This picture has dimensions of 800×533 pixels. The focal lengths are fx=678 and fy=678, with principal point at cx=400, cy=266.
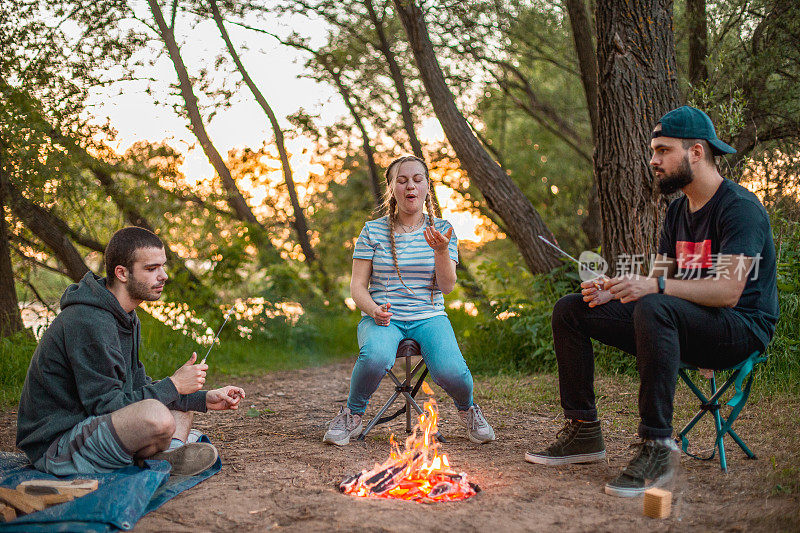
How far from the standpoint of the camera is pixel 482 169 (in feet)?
21.8

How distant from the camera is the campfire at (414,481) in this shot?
2.69m

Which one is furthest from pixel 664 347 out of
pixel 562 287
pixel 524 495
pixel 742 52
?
pixel 742 52

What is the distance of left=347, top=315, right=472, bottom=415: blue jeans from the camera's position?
3504 millimetres

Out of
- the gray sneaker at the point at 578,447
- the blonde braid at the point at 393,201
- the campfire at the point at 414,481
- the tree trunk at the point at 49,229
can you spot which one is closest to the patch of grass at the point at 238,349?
the tree trunk at the point at 49,229

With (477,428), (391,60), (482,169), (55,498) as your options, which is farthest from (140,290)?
(391,60)

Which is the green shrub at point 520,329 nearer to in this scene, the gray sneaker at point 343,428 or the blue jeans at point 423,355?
the blue jeans at point 423,355

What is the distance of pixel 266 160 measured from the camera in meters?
9.40

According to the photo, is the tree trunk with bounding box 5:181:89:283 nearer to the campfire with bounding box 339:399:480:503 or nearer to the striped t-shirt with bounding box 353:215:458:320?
the striped t-shirt with bounding box 353:215:458:320

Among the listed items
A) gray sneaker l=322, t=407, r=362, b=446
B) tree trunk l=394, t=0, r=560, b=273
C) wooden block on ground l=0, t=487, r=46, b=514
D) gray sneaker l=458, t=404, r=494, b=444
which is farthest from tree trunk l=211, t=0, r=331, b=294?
wooden block on ground l=0, t=487, r=46, b=514

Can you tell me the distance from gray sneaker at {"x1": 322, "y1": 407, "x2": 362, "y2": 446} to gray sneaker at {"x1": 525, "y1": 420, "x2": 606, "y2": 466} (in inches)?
39.7

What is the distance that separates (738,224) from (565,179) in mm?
9536

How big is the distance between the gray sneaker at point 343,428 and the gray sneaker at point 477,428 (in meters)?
0.60

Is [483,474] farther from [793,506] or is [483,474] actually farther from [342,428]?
[793,506]

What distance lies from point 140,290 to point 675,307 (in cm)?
222
